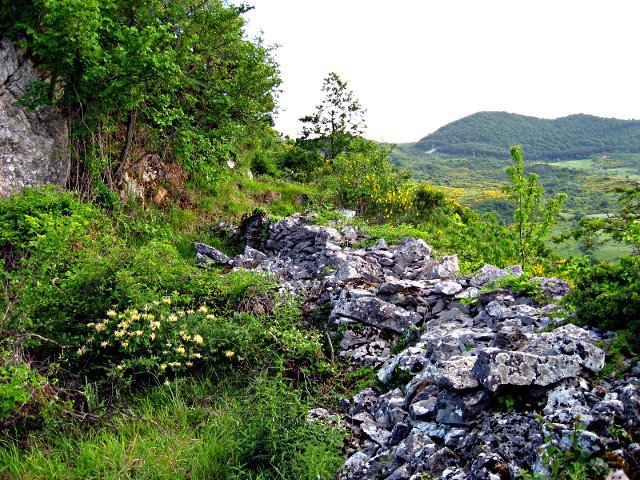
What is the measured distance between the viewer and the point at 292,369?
15.1ft

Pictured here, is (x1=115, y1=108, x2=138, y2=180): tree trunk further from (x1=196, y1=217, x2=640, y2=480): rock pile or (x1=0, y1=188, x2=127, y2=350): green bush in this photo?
(x1=196, y1=217, x2=640, y2=480): rock pile

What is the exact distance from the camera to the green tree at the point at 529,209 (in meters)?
7.66

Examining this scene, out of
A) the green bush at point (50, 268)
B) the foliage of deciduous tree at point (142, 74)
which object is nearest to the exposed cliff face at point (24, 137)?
the foliage of deciduous tree at point (142, 74)

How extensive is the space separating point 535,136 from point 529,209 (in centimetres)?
12589

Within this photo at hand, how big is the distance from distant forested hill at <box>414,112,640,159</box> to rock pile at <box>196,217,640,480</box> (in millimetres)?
111203

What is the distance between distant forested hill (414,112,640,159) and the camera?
343 ft

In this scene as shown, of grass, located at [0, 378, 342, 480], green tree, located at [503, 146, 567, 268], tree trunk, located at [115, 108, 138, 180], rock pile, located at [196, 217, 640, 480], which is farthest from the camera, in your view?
tree trunk, located at [115, 108, 138, 180]

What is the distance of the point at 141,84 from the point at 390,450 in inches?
279

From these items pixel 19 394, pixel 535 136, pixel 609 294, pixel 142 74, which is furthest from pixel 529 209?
pixel 535 136

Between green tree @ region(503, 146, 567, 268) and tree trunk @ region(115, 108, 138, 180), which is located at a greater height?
tree trunk @ region(115, 108, 138, 180)

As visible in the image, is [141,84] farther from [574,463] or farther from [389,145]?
[389,145]

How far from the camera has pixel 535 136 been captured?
4636 inches

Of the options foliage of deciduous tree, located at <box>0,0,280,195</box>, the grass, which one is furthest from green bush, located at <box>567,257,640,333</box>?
foliage of deciduous tree, located at <box>0,0,280,195</box>

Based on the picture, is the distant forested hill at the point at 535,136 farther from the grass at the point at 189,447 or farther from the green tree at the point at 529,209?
the grass at the point at 189,447
